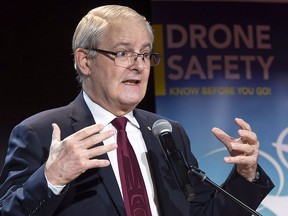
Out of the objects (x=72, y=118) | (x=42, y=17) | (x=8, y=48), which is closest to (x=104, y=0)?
(x=42, y=17)

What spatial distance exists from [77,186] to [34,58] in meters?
2.10

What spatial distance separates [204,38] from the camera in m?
4.05

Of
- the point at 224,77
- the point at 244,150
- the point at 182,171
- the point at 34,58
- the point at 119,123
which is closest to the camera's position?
the point at 182,171

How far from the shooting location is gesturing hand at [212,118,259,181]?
187 centimetres

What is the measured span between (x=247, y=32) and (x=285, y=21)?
0.32 meters

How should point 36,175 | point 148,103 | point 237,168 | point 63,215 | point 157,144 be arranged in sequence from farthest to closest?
point 148,103 → point 157,144 → point 237,168 → point 63,215 → point 36,175

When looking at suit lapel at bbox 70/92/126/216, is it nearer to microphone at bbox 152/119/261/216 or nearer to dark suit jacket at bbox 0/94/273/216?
dark suit jacket at bbox 0/94/273/216

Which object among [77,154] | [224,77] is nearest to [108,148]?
[77,154]

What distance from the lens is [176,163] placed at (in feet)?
5.84

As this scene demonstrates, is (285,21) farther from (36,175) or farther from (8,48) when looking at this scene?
(36,175)

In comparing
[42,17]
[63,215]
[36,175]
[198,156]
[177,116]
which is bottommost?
[198,156]

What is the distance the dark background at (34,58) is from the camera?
381 cm

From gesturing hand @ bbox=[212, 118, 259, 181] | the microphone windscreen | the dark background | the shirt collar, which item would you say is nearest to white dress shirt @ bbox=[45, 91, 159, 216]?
the shirt collar

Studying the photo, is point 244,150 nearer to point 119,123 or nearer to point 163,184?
point 163,184
